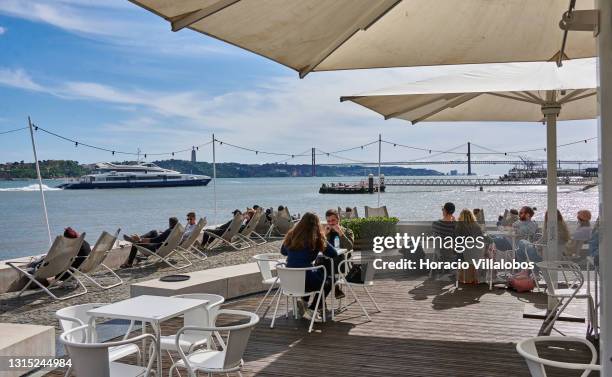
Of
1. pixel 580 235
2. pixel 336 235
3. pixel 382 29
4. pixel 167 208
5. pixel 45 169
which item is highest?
pixel 45 169

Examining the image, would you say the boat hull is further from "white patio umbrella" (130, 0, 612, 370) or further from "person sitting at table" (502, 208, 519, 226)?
"white patio umbrella" (130, 0, 612, 370)

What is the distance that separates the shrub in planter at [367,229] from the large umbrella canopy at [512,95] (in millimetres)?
3120

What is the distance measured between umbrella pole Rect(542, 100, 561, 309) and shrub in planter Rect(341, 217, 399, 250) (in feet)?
14.0

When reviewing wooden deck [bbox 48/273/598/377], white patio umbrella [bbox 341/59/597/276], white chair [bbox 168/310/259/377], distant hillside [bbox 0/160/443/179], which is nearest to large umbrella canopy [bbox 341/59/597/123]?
white patio umbrella [bbox 341/59/597/276]

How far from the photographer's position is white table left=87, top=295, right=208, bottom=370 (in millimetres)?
3150

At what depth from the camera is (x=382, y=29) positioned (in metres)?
3.53

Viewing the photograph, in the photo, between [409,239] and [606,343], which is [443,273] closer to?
[409,239]

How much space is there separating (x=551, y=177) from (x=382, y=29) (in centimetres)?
282

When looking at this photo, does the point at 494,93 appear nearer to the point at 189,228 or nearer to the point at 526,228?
the point at 526,228

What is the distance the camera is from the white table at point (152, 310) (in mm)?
3150

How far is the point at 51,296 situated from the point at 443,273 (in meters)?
4.83

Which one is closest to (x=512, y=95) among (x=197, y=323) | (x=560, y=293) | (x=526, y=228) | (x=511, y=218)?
(x=560, y=293)

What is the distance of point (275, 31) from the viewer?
3094 millimetres

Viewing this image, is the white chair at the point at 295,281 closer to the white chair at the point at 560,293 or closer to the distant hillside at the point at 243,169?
the white chair at the point at 560,293
